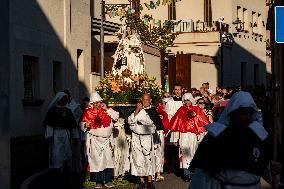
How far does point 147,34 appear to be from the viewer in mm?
36781

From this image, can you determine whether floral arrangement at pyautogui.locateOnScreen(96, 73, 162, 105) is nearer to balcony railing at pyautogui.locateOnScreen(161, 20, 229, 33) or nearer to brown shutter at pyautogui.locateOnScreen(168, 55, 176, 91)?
brown shutter at pyautogui.locateOnScreen(168, 55, 176, 91)

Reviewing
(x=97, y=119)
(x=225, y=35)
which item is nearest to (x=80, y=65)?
(x=97, y=119)

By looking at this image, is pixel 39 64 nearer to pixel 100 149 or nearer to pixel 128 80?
pixel 128 80

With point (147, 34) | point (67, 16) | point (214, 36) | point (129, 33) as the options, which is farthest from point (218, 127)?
point (214, 36)

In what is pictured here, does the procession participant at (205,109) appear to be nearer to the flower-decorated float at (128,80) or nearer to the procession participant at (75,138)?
the flower-decorated float at (128,80)

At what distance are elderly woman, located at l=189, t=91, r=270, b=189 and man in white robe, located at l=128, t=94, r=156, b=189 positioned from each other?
22.6 feet

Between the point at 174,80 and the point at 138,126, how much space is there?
18.5 m

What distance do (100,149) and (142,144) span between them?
3.12 feet

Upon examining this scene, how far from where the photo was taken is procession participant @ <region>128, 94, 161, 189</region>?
46.7 feet

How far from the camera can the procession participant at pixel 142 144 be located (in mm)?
14227

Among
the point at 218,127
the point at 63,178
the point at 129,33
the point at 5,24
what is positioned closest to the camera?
the point at 218,127

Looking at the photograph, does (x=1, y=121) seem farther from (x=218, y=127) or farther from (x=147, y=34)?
(x=147, y=34)

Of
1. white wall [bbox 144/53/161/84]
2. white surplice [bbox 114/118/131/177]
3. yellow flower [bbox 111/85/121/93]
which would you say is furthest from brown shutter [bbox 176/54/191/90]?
white surplice [bbox 114/118/131/177]

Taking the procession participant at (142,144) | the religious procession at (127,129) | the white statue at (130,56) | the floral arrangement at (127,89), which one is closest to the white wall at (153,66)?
the religious procession at (127,129)
